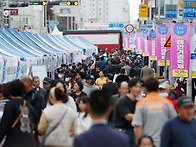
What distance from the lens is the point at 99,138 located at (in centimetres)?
468

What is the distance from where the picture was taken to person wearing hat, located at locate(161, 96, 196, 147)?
21.8ft

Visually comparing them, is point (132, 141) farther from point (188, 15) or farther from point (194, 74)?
point (188, 15)

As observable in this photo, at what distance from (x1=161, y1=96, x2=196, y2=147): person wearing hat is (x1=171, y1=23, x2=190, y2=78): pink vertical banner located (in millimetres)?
8337

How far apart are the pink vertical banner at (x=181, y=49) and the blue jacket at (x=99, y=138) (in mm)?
10394

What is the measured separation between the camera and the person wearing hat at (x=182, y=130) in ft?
21.8

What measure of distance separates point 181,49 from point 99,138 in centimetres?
1075

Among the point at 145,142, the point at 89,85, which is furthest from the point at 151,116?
the point at 89,85

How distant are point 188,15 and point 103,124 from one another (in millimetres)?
12011

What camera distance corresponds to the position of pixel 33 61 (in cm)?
1759

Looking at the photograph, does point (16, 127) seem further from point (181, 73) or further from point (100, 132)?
point (181, 73)

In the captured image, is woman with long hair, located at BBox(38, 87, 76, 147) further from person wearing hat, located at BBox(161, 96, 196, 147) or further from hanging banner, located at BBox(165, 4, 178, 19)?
hanging banner, located at BBox(165, 4, 178, 19)

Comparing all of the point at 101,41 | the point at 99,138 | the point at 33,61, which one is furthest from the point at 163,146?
the point at 101,41

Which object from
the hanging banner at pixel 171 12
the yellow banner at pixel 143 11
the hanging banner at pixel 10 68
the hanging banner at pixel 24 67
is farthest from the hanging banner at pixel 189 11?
the yellow banner at pixel 143 11

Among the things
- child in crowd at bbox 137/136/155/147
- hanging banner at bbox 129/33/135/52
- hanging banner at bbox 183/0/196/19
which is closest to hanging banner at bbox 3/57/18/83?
hanging banner at bbox 183/0/196/19
